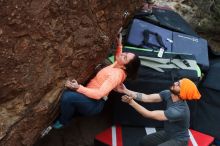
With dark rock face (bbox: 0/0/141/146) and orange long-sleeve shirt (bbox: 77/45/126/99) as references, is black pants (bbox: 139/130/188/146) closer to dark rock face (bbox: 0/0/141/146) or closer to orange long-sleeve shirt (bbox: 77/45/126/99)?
orange long-sleeve shirt (bbox: 77/45/126/99)

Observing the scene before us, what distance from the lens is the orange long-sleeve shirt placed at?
17.7ft

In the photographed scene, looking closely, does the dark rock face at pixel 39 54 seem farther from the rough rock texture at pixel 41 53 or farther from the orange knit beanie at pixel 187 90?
the orange knit beanie at pixel 187 90

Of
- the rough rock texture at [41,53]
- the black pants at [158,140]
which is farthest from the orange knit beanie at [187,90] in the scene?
the rough rock texture at [41,53]

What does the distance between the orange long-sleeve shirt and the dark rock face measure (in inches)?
6.9

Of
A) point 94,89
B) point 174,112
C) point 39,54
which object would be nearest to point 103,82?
point 94,89

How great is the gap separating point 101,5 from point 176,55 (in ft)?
6.22

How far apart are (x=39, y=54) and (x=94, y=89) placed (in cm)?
91

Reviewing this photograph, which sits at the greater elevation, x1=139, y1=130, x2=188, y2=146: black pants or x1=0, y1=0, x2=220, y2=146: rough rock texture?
x1=0, y1=0, x2=220, y2=146: rough rock texture

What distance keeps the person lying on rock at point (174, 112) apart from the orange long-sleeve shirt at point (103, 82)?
0.78 feet

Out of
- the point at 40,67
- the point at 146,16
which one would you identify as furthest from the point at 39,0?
the point at 146,16

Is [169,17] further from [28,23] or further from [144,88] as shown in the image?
[28,23]

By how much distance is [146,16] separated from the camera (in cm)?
809

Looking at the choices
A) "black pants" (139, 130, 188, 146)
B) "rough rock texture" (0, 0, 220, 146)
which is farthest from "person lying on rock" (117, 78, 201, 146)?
"rough rock texture" (0, 0, 220, 146)

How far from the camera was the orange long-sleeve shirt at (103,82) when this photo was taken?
539 centimetres
